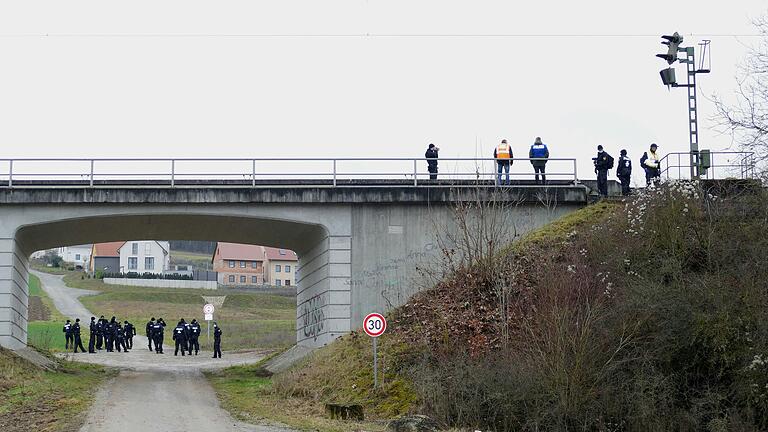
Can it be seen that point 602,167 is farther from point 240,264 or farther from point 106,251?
point 106,251

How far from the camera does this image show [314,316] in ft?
96.8

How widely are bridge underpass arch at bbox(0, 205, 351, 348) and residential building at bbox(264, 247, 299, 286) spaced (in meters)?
96.0

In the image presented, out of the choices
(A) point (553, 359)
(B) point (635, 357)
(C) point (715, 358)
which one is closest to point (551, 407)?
(A) point (553, 359)

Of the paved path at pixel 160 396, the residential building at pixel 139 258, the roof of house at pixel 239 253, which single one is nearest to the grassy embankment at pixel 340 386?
the paved path at pixel 160 396

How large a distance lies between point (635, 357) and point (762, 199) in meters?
6.16

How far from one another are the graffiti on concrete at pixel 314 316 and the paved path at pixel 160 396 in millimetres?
3479

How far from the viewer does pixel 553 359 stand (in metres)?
19.0

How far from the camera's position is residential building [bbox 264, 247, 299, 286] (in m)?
127

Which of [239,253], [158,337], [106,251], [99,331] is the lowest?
[158,337]

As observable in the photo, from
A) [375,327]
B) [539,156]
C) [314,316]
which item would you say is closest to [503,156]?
[539,156]

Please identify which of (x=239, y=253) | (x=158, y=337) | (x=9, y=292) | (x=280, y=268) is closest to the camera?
(x=9, y=292)

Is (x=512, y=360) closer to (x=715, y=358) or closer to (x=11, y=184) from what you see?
(x=715, y=358)

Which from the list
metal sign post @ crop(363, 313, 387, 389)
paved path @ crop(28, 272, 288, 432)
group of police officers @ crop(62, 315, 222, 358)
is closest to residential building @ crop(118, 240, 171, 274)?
group of police officers @ crop(62, 315, 222, 358)

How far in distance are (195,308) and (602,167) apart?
189 ft
